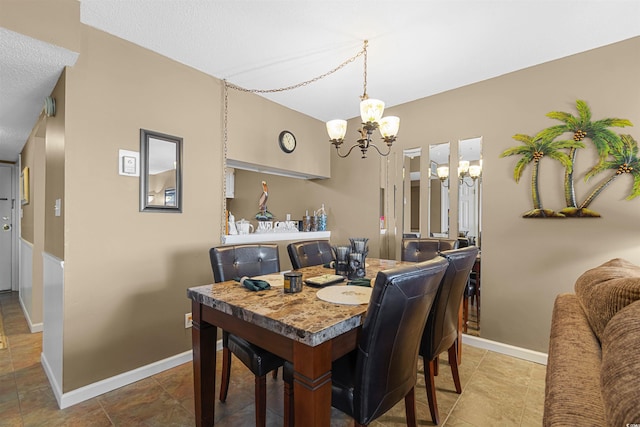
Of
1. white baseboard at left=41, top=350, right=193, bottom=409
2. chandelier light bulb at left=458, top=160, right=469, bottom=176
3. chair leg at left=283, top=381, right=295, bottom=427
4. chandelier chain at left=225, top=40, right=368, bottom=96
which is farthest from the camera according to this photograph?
chandelier light bulb at left=458, top=160, right=469, bottom=176

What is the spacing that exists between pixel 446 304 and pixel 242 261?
4.27 ft

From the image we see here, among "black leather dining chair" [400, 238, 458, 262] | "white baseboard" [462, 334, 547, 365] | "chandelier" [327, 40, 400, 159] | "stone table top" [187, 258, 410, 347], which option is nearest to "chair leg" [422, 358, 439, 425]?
"stone table top" [187, 258, 410, 347]

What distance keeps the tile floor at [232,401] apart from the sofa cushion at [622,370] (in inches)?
54.9

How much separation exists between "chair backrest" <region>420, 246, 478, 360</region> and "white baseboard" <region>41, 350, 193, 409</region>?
191 cm

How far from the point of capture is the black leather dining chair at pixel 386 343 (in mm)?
1087

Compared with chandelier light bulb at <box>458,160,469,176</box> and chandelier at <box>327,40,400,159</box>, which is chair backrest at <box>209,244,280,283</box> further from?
chandelier light bulb at <box>458,160,469,176</box>

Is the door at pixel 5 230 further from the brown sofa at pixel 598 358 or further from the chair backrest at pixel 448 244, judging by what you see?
the brown sofa at pixel 598 358

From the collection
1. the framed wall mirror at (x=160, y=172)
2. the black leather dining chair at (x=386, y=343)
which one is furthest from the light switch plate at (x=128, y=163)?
the black leather dining chair at (x=386, y=343)

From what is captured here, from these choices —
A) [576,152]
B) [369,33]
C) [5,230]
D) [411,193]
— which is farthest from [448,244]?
[5,230]

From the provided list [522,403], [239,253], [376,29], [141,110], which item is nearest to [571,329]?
[522,403]

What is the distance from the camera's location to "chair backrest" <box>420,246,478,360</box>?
1634 millimetres

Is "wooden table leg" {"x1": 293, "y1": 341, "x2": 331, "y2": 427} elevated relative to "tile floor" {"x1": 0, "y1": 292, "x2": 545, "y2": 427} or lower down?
elevated

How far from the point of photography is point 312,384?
1014mm

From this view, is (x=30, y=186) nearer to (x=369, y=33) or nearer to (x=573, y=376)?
(x=369, y=33)
